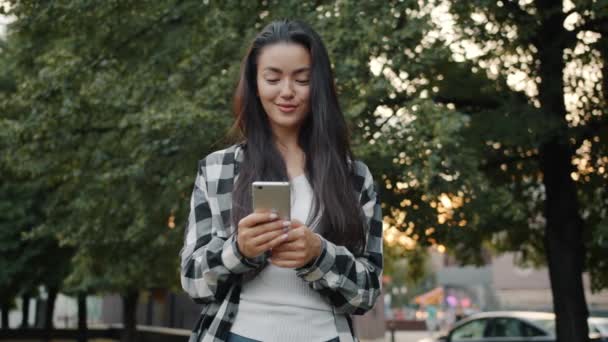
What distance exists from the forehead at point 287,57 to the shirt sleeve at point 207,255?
0.96ft

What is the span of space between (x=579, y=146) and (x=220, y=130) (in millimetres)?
5814

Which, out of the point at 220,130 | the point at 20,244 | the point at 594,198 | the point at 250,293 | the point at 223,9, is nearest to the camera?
the point at 250,293

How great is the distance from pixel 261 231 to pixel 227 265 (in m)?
0.18

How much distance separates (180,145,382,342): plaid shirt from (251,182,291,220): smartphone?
0.19m

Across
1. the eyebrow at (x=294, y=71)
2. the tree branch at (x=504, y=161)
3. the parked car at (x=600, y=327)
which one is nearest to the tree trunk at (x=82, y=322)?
the tree branch at (x=504, y=161)

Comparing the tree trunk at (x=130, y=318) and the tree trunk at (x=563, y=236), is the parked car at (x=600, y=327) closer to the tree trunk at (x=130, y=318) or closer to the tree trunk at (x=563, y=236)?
the tree trunk at (x=563, y=236)

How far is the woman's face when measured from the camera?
7.72 feet

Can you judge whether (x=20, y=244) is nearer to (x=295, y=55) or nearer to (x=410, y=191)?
(x=410, y=191)

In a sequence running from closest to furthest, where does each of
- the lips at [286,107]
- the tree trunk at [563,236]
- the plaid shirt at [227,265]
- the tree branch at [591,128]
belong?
the plaid shirt at [227,265] → the lips at [286,107] → the tree branch at [591,128] → the tree trunk at [563,236]

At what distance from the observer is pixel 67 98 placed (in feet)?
41.0

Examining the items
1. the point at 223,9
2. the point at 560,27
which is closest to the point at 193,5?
the point at 223,9

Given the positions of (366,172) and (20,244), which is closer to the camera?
(366,172)

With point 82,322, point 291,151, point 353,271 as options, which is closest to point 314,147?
point 291,151

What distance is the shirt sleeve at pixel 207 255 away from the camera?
211 centimetres
